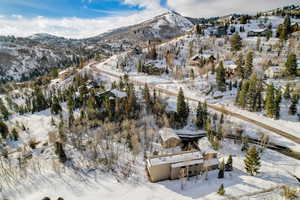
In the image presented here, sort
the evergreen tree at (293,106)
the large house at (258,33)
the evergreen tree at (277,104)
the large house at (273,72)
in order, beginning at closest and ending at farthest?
the evergreen tree at (277,104), the evergreen tree at (293,106), the large house at (273,72), the large house at (258,33)

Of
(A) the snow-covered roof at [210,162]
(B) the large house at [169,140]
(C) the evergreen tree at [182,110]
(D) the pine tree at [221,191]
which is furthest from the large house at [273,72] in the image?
(D) the pine tree at [221,191]

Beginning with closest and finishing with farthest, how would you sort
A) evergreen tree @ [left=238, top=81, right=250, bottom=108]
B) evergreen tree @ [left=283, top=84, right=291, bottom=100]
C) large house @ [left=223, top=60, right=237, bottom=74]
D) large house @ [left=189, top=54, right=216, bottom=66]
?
1. evergreen tree @ [left=283, top=84, right=291, bottom=100]
2. evergreen tree @ [left=238, top=81, right=250, bottom=108]
3. large house @ [left=223, top=60, right=237, bottom=74]
4. large house @ [left=189, top=54, right=216, bottom=66]

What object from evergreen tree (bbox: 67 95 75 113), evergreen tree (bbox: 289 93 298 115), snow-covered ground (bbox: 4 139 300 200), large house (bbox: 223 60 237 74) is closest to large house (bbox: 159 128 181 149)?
snow-covered ground (bbox: 4 139 300 200)

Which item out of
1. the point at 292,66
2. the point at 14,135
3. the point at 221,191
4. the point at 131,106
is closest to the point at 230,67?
the point at 292,66

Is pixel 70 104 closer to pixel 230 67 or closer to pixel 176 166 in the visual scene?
pixel 176 166

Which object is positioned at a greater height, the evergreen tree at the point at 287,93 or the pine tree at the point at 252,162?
the evergreen tree at the point at 287,93

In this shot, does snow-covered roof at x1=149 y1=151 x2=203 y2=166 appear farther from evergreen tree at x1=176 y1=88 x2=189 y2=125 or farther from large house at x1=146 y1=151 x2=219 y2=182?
evergreen tree at x1=176 y1=88 x2=189 y2=125

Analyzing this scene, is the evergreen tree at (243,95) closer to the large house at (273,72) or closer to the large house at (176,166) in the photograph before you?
the large house at (273,72)
